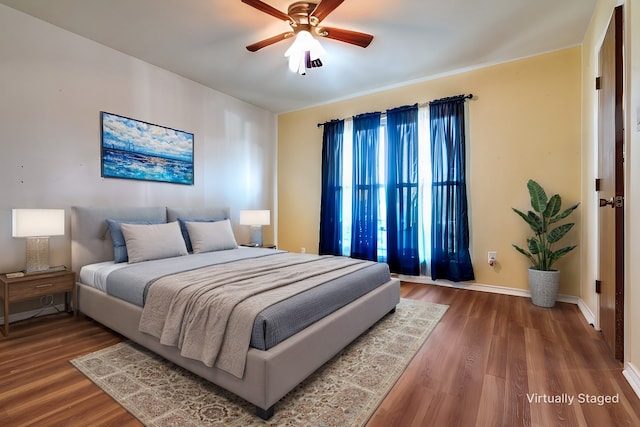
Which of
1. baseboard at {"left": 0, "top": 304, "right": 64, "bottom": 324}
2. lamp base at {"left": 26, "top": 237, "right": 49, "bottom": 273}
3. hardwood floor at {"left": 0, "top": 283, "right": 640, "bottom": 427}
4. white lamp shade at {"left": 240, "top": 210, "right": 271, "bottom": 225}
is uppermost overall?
white lamp shade at {"left": 240, "top": 210, "right": 271, "bottom": 225}

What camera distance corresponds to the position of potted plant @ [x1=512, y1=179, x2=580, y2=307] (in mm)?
3036

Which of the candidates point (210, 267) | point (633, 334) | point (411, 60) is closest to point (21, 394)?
point (210, 267)

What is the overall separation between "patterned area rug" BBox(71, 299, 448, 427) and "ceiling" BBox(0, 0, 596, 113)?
2844 mm

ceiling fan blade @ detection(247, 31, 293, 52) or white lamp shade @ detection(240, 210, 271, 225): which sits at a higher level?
ceiling fan blade @ detection(247, 31, 293, 52)

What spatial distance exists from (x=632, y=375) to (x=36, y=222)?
4346 millimetres

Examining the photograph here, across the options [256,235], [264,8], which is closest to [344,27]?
[264,8]

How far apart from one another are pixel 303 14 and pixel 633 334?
326 centimetres

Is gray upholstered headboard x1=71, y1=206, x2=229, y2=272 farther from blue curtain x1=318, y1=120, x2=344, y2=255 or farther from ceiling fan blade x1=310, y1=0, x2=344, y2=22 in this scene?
ceiling fan blade x1=310, y1=0, x2=344, y2=22

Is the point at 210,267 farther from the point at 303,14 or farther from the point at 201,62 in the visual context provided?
the point at 201,62

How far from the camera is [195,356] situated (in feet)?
5.47

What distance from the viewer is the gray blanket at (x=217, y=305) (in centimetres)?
155

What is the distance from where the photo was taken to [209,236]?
139 inches

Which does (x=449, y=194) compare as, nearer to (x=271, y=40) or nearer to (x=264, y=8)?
(x=271, y=40)

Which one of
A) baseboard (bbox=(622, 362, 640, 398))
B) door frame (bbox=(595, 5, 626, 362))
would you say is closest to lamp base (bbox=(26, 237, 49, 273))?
baseboard (bbox=(622, 362, 640, 398))
